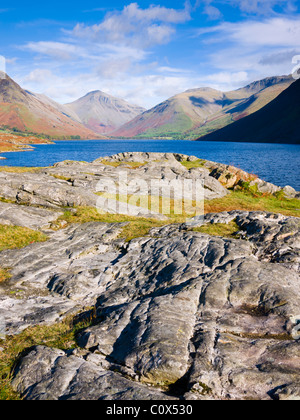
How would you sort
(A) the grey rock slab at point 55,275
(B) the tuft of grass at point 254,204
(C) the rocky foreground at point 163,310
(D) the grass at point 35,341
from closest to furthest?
(C) the rocky foreground at point 163,310 → (D) the grass at point 35,341 → (A) the grey rock slab at point 55,275 → (B) the tuft of grass at point 254,204

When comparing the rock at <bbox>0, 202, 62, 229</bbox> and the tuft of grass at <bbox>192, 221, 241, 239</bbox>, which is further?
the rock at <bbox>0, 202, 62, 229</bbox>

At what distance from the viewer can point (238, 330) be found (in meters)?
11.8

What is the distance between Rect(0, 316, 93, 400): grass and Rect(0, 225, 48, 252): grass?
10418 mm

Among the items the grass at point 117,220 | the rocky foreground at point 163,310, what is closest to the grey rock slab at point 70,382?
the rocky foreground at point 163,310

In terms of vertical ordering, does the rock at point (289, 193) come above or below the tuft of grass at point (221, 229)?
above

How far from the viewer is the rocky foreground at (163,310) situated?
31.4 ft

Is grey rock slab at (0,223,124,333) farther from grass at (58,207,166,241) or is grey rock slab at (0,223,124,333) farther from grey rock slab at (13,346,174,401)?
grey rock slab at (13,346,174,401)

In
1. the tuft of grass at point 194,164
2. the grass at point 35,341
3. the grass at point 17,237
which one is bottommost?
the grass at point 35,341

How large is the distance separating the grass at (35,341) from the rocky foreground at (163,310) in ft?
1.61

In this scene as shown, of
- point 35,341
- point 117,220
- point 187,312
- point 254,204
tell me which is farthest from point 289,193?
point 35,341

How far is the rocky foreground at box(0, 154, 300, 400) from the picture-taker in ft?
31.4

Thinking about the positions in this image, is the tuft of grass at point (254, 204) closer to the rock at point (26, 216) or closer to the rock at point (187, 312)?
the rock at point (187, 312)

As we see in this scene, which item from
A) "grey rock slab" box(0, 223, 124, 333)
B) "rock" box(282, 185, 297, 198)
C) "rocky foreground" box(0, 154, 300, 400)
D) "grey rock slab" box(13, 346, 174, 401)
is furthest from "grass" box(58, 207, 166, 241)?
"rock" box(282, 185, 297, 198)

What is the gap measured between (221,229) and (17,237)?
58.2ft
